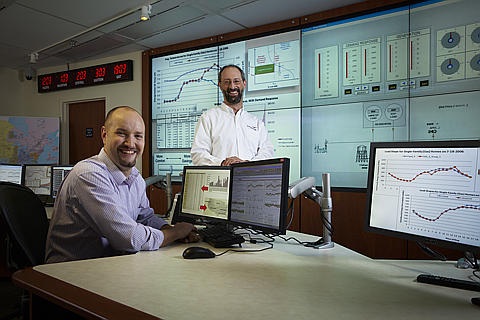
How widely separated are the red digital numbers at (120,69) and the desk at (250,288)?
3.55 metres

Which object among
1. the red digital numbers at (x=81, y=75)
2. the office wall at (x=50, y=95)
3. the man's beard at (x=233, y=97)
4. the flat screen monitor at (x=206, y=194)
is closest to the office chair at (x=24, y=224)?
the flat screen monitor at (x=206, y=194)

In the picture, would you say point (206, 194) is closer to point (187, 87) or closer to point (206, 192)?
point (206, 192)

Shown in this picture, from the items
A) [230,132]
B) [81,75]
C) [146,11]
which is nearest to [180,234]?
[230,132]

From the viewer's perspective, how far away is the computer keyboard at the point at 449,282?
3.36 ft

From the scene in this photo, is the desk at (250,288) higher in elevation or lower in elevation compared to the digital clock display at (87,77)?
lower

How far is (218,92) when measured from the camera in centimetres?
388

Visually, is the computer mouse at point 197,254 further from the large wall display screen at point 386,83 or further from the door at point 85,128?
the door at point 85,128

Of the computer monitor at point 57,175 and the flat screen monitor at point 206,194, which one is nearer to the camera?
the flat screen monitor at point 206,194

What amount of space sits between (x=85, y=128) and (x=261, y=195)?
4.20 meters

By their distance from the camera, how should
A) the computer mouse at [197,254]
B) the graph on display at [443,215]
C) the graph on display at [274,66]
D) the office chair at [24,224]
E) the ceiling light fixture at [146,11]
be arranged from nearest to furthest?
the graph on display at [443,215]
the computer mouse at [197,254]
the office chair at [24,224]
the ceiling light fixture at [146,11]
the graph on display at [274,66]

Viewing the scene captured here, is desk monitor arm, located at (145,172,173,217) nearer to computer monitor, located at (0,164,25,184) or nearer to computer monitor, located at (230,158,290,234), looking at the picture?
computer monitor, located at (230,158,290,234)

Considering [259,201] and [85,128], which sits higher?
[85,128]

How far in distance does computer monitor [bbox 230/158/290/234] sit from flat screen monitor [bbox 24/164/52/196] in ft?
9.09

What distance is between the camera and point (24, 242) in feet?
5.37
